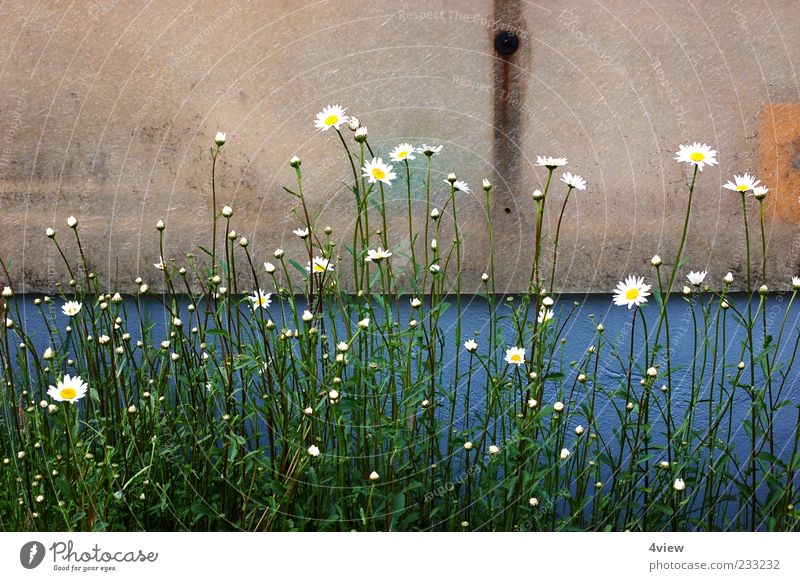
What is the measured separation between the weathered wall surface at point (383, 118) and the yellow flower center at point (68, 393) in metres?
1.20

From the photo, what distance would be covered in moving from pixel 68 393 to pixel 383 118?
5.08ft

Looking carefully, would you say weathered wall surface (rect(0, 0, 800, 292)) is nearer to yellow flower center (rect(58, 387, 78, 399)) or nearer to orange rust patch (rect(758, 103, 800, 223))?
orange rust patch (rect(758, 103, 800, 223))

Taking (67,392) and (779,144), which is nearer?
(67,392)

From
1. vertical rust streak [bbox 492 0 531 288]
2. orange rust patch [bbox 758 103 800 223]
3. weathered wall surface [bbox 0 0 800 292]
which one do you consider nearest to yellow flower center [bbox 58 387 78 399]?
weathered wall surface [bbox 0 0 800 292]

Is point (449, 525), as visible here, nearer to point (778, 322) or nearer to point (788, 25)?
point (778, 322)

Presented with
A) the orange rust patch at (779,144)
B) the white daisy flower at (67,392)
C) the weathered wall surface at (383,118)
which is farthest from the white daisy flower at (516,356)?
the orange rust patch at (779,144)

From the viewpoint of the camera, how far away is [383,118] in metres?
3.16

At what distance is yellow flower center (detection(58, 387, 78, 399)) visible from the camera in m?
2.00

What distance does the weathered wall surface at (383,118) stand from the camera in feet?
10.3

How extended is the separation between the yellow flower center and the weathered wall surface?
1204mm

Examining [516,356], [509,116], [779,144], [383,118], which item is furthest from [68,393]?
[779,144]

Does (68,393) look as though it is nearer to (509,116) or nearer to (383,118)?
(383,118)

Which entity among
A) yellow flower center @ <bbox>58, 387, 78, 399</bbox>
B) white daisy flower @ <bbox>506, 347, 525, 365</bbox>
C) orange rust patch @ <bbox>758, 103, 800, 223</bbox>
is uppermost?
orange rust patch @ <bbox>758, 103, 800, 223</bbox>

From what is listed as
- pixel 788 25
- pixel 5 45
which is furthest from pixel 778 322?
pixel 5 45
